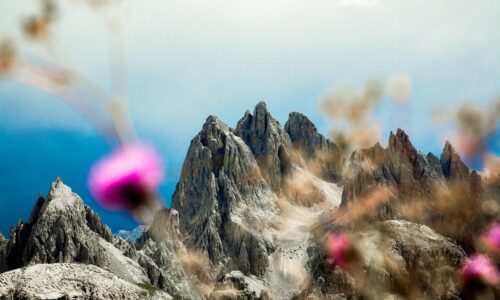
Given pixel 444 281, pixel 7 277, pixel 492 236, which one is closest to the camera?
pixel 492 236

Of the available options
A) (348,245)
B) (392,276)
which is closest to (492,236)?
(348,245)

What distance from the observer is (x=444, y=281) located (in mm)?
156000

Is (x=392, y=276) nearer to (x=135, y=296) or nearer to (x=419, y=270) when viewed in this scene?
(x=419, y=270)

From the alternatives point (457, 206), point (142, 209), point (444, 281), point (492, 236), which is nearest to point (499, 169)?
point (492, 236)

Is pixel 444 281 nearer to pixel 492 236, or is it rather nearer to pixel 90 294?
pixel 90 294

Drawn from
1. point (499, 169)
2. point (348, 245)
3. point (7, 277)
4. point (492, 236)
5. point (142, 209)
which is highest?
point (7, 277)

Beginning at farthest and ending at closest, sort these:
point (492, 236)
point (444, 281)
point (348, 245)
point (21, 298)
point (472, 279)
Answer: point (21, 298) → point (444, 281) → point (492, 236) → point (472, 279) → point (348, 245)

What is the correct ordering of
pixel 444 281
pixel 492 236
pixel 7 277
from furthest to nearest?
1. pixel 7 277
2. pixel 444 281
3. pixel 492 236

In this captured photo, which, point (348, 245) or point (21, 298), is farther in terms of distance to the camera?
point (21, 298)

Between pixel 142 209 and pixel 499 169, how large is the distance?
82.3 ft

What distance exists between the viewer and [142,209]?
31.4 feet

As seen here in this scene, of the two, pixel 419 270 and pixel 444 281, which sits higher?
pixel 419 270

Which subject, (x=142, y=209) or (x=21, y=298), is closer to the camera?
(x=142, y=209)

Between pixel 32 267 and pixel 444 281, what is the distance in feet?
430
